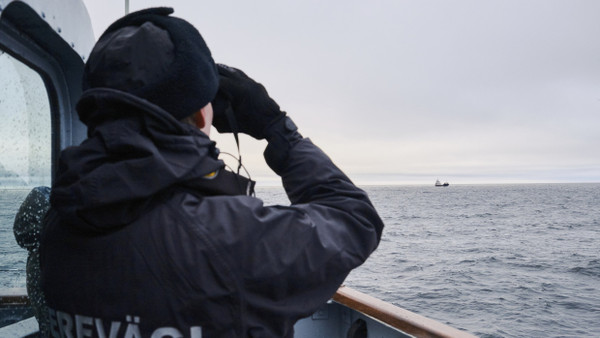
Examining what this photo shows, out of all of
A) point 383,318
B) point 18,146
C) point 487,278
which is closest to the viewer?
point 18,146

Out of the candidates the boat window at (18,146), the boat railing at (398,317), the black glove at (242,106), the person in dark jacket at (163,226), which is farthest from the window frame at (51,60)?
the boat railing at (398,317)

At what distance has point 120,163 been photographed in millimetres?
924

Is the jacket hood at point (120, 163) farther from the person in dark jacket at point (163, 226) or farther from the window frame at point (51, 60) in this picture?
the window frame at point (51, 60)

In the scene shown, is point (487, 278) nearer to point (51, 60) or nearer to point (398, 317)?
point (398, 317)

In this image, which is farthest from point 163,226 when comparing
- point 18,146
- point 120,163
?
point 18,146

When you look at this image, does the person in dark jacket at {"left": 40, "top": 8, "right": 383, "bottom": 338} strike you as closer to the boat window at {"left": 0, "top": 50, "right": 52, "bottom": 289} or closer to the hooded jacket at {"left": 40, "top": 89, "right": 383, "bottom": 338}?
the hooded jacket at {"left": 40, "top": 89, "right": 383, "bottom": 338}

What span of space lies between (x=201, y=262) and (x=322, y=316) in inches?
119

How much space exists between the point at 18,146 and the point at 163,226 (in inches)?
66.1

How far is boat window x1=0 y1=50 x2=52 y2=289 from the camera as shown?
2103 millimetres

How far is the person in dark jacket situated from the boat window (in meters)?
1.29

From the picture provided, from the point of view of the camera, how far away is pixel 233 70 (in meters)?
1.40

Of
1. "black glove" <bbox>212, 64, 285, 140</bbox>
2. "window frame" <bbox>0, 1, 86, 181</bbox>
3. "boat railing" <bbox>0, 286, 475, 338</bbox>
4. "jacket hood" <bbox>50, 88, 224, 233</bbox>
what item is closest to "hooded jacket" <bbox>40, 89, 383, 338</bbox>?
"jacket hood" <bbox>50, 88, 224, 233</bbox>

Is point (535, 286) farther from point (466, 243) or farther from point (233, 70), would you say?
point (233, 70)

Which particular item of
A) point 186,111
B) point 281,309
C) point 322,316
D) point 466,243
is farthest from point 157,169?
point 466,243
